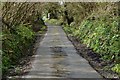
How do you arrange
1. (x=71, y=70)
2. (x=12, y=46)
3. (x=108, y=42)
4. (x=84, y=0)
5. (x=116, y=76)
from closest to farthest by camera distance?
(x=116, y=76) → (x=71, y=70) → (x=12, y=46) → (x=108, y=42) → (x=84, y=0)

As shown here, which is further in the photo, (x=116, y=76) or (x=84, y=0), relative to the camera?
(x=84, y=0)

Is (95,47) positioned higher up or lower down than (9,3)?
lower down

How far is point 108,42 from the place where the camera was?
51.5 ft

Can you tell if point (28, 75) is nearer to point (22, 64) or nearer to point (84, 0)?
point (22, 64)

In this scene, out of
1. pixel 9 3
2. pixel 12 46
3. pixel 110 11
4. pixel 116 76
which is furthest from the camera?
pixel 110 11

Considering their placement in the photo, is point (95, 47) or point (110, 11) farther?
point (110, 11)

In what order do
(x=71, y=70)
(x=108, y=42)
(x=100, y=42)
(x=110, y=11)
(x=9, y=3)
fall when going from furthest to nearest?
(x=110, y=11) → (x=9, y=3) → (x=100, y=42) → (x=108, y=42) → (x=71, y=70)

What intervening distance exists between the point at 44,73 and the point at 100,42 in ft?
22.3

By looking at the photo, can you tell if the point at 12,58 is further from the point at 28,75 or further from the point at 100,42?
the point at 100,42

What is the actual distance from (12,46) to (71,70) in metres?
4.37

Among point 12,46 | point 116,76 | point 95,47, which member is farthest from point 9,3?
point 116,76

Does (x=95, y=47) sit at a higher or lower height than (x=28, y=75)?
lower

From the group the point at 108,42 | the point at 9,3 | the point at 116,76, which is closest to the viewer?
the point at 116,76

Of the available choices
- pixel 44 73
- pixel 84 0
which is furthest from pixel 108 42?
pixel 84 0
